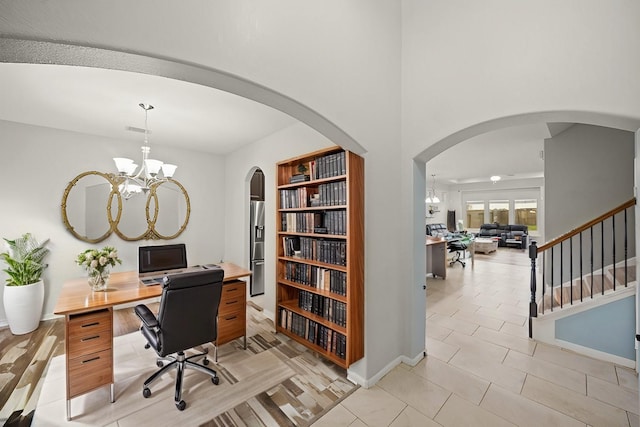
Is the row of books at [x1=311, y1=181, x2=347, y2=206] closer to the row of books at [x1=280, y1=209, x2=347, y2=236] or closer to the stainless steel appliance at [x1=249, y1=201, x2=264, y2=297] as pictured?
the row of books at [x1=280, y1=209, x2=347, y2=236]

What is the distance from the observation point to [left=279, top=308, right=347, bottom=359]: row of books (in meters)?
2.51

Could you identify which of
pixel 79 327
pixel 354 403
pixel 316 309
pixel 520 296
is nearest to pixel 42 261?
pixel 79 327

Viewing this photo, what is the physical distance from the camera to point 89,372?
2.04 meters

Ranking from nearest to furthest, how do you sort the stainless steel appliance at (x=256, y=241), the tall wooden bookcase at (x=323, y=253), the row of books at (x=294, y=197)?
the tall wooden bookcase at (x=323, y=253) → the row of books at (x=294, y=197) → the stainless steel appliance at (x=256, y=241)

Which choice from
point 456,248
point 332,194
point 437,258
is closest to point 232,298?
point 332,194

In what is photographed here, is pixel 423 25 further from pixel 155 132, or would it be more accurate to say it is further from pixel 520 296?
pixel 520 296

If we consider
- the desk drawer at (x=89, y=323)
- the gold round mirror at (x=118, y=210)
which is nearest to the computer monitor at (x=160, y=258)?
the desk drawer at (x=89, y=323)

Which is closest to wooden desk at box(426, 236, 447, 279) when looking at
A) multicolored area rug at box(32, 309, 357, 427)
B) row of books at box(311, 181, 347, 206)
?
row of books at box(311, 181, 347, 206)

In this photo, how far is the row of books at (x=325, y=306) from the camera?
2535 mm

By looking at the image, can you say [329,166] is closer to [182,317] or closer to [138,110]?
[182,317]

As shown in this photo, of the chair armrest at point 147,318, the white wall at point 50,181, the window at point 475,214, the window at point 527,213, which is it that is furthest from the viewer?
the window at point 475,214

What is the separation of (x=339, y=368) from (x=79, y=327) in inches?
88.6

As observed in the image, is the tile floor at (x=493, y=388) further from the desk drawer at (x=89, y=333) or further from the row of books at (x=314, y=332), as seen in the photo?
the desk drawer at (x=89, y=333)

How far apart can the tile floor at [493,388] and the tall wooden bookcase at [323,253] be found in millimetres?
447
